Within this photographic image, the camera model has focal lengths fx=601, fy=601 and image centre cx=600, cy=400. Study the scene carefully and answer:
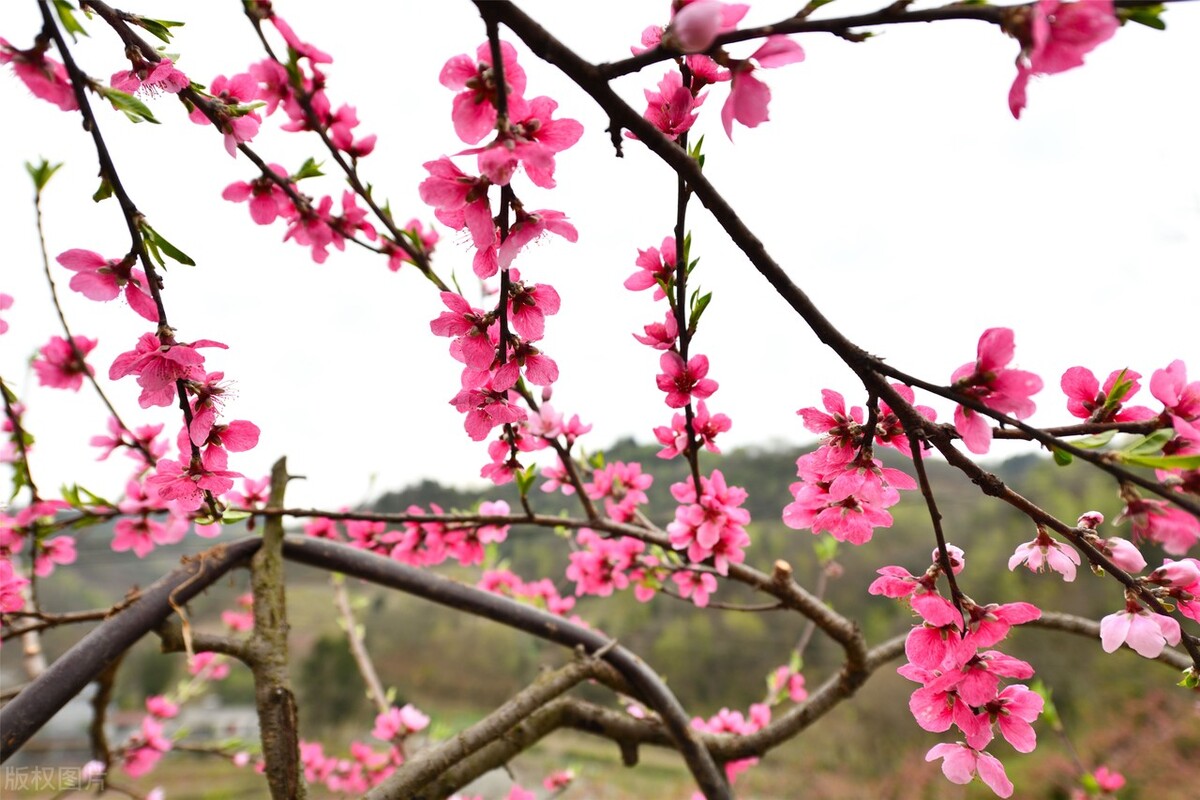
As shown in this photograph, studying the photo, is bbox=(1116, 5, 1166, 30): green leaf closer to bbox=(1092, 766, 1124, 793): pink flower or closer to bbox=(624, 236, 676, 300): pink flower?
bbox=(624, 236, 676, 300): pink flower

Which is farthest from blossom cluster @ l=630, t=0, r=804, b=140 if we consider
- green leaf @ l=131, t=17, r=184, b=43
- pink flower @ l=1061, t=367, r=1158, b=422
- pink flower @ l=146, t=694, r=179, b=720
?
pink flower @ l=146, t=694, r=179, b=720

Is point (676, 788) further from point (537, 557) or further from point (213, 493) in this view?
point (213, 493)

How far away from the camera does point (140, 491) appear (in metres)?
1.13

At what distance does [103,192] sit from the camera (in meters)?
0.50

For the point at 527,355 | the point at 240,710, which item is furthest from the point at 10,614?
the point at 240,710

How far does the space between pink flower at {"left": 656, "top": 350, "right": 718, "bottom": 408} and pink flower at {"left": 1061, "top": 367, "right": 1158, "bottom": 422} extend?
0.34 m

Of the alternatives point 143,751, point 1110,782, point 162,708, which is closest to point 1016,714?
point 1110,782

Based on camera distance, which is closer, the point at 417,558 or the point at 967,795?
the point at 417,558

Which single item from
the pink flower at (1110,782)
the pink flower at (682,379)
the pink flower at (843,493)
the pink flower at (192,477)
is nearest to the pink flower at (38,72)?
the pink flower at (192,477)

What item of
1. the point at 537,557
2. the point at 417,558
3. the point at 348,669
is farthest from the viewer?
the point at 348,669

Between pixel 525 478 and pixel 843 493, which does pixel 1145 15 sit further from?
pixel 525 478

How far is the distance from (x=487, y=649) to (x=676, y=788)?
229 centimetres

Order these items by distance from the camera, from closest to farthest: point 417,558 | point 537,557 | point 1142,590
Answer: point 1142,590, point 417,558, point 537,557

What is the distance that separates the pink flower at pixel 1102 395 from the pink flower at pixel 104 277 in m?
0.80
